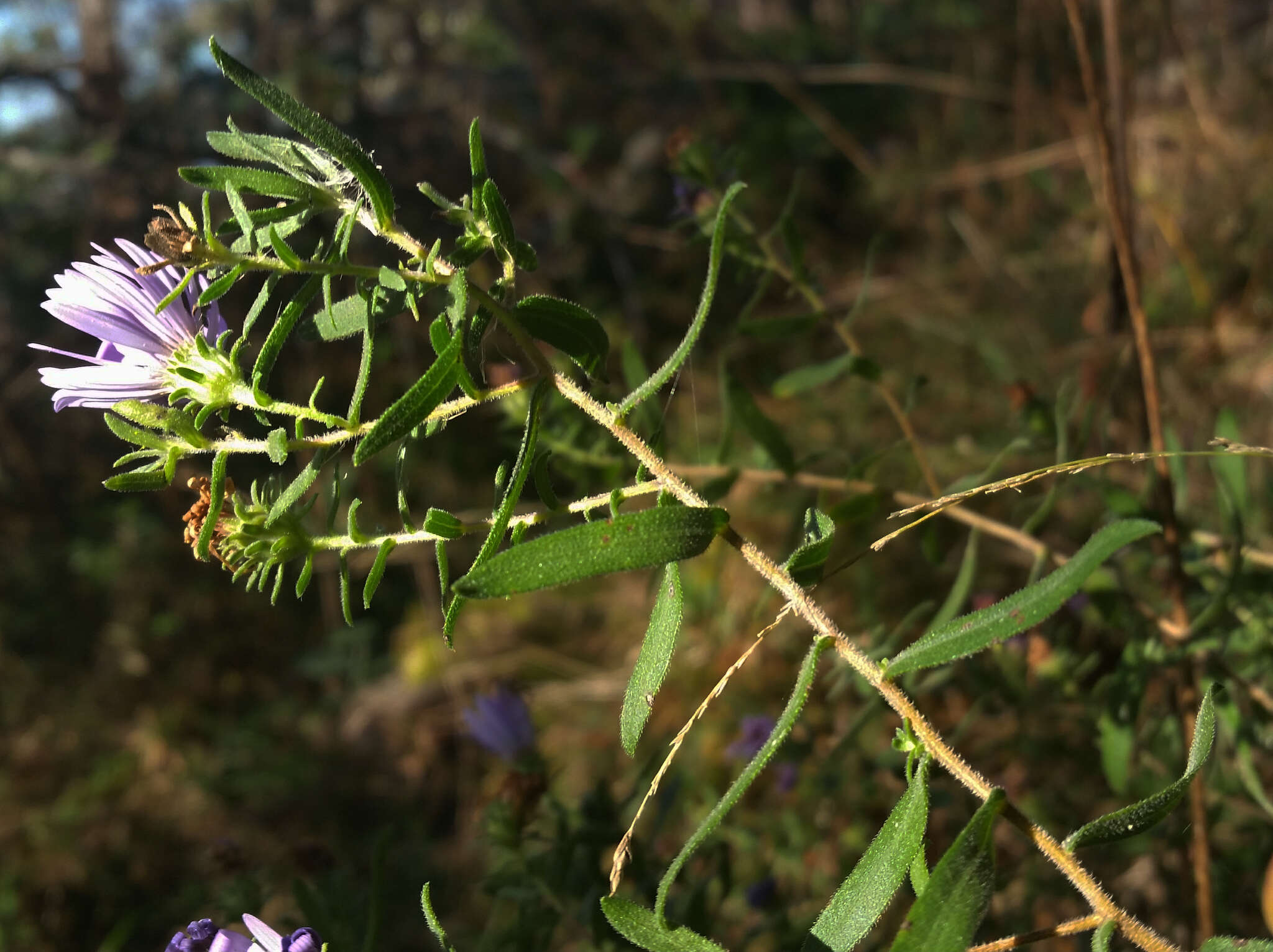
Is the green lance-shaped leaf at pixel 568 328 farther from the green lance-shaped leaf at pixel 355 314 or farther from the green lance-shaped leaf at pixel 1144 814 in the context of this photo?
the green lance-shaped leaf at pixel 1144 814

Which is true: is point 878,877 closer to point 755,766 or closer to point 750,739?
point 755,766

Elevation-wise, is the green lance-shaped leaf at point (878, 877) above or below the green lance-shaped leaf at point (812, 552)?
below

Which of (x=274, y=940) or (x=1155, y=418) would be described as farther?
(x=1155, y=418)

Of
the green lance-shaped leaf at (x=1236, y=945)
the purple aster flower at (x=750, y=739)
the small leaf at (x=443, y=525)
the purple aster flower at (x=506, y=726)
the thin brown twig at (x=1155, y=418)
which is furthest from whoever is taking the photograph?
the purple aster flower at (x=750, y=739)

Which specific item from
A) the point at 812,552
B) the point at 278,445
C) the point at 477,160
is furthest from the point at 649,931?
the point at 477,160

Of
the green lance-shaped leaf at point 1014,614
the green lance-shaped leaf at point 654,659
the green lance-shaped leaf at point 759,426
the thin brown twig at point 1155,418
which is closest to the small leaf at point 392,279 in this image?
the green lance-shaped leaf at point 654,659

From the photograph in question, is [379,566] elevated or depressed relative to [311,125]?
depressed

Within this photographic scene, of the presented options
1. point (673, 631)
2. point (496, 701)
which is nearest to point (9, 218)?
point (496, 701)
